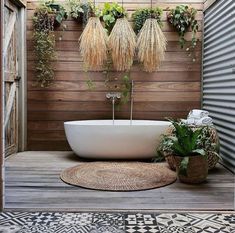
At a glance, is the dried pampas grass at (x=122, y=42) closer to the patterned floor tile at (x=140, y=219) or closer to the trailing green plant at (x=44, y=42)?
the trailing green plant at (x=44, y=42)

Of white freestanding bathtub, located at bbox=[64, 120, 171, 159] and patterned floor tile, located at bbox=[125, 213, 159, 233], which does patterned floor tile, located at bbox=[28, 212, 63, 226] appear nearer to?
patterned floor tile, located at bbox=[125, 213, 159, 233]

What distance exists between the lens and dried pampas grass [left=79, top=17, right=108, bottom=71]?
4.45m

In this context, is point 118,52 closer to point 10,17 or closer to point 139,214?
point 10,17

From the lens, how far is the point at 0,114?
228 cm

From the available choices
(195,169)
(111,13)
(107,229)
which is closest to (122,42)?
(111,13)

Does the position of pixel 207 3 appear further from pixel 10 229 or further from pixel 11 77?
pixel 10 229

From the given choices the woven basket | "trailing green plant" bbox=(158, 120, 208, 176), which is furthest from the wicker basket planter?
"trailing green plant" bbox=(158, 120, 208, 176)

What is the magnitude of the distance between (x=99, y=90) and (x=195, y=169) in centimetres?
219

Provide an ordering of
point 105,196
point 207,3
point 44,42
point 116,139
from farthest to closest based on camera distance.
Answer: point 44,42 → point 207,3 → point 116,139 → point 105,196

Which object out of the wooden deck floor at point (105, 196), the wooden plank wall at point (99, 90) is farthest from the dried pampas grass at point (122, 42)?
the wooden deck floor at point (105, 196)

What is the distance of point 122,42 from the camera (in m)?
4.42

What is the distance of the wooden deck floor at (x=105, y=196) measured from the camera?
8.02 ft

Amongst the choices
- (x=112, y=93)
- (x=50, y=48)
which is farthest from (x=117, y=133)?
(x=50, y=48)

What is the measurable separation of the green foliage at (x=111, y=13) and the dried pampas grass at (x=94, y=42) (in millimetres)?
208
